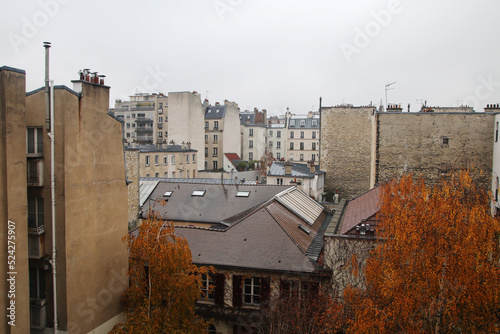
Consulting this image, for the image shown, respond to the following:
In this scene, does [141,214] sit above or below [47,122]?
below

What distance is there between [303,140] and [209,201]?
136 feet

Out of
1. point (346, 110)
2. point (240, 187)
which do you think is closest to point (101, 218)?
point (240, 187)

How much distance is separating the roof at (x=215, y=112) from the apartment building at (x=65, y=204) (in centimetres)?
4546

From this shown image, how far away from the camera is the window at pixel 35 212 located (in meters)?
11.4

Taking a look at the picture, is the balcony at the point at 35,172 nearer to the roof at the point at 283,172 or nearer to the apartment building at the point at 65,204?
the apartment building at the point at 65,204

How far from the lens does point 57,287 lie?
1134 centimetres

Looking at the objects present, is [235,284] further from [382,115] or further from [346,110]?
[346,110]

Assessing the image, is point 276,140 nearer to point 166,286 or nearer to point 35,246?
point 166,286

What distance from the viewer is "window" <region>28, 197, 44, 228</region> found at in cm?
1139

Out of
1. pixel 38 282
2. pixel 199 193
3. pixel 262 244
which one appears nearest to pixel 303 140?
pixel 199 193

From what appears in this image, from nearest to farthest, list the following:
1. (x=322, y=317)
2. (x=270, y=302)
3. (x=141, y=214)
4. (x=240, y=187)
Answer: (x=322, y=317) → (x=270, y=302) → (x=141, y=214) → (x=240, y=187)

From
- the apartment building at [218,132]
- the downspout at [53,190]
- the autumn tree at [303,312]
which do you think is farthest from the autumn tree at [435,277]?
the apartment building at [218,132]

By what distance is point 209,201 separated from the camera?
22703 mm

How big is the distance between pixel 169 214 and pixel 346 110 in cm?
2452
